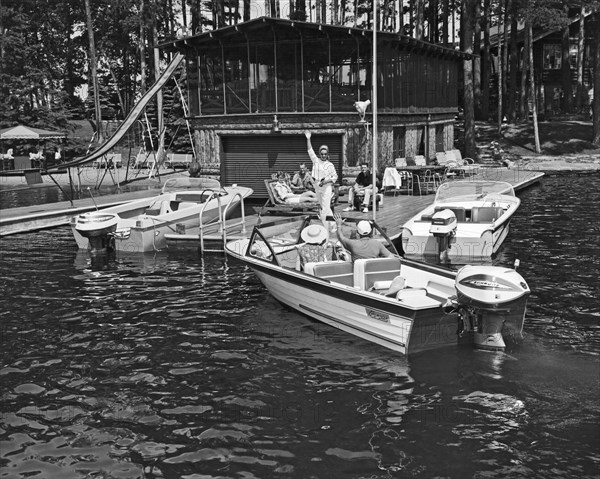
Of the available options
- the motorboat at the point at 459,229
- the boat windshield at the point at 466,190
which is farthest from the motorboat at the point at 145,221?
the boat windshield at the point at 466,190

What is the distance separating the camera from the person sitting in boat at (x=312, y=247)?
562 inches

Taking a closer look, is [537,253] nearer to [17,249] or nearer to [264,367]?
[264,367]

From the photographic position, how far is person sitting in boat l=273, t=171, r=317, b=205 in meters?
23.4

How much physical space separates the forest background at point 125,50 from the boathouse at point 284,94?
1353 centimetres

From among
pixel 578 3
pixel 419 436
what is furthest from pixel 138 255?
→ pixel 578 3

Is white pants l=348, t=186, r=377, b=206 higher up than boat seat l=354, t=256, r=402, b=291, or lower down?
higher up

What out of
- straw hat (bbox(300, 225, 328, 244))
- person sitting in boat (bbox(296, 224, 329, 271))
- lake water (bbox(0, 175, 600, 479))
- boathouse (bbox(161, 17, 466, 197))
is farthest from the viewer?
boathouse (bbox(161, 17, 466, 197))

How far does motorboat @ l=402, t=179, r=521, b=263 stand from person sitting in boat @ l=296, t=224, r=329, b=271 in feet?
14.6

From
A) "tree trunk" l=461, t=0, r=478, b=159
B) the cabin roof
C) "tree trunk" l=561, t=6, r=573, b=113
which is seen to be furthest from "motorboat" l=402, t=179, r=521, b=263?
"tree trunk" l=561, t=6, r=573, b=113

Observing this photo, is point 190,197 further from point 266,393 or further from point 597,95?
point 597,95

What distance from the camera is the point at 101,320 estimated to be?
14156 millimetres

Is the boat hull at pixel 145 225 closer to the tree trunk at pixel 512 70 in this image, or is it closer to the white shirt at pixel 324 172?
the white shirt at pixel 324 172

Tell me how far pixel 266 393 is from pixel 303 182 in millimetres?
15893

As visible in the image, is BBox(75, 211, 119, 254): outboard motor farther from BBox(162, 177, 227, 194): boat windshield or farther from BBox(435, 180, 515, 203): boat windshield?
BBox(435, 180, 515, 203): boat windshield
